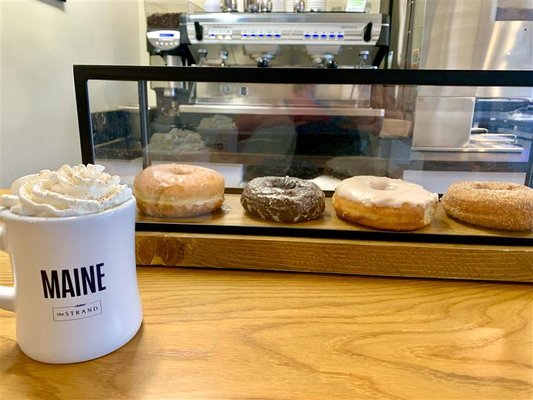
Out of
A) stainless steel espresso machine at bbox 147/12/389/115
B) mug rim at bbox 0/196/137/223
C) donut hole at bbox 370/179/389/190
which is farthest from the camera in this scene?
stainless steel espresso machine at bbox 147/12/389/115

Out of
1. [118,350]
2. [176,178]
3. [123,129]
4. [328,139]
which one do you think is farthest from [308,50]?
[118,350]

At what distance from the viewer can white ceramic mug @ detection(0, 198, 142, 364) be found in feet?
1.16

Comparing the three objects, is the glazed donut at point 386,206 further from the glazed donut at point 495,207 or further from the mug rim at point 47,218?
the mug rim at point 47,218

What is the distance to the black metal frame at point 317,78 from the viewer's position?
1.89 ft

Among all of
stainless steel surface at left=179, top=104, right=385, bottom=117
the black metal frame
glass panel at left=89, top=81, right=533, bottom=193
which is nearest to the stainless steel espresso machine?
stainless steel surface at left=179, top=104, right=385, bottom=117

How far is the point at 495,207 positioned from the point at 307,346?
0.40 meters

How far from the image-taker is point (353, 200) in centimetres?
63

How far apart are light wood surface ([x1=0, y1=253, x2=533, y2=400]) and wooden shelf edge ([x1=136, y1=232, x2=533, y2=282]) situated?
0.02 meters

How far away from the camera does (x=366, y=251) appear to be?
0.58 meters

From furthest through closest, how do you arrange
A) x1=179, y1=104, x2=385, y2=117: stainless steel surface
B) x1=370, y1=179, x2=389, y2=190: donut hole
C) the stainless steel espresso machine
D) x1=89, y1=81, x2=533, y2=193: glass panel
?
the stainless steel espresso machine < x1=179, y1=104, x2=385, y2=117: stainless steel surface < x1=89, y1=81, x2=533, y2=193: glass panel < x1=370, y1=179, x2=389, y2=190: donut hole

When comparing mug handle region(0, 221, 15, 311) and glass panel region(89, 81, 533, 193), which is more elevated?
glass panel region(89, 81, 533, 193)

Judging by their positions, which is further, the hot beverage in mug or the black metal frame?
the black metal frame

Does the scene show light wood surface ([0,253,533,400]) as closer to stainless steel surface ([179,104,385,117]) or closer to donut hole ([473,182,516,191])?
donut hole ([473,182,516,191])

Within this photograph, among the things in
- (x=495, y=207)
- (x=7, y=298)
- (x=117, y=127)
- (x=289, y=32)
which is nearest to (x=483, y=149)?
(x=495, y=207)
